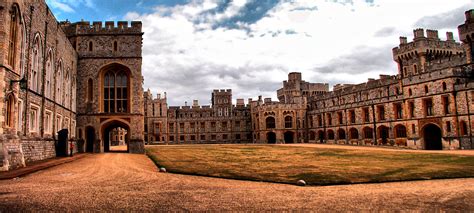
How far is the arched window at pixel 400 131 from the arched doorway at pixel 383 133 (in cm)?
195

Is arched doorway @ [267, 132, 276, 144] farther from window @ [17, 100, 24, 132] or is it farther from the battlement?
window @ [17, 100, 24, 132]

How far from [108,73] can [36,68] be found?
29.7ft

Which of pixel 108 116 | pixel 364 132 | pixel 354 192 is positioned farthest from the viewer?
pixel 364 132

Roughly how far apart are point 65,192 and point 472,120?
33910mm

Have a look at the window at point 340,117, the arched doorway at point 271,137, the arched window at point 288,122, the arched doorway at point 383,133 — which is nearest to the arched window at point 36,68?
the arched doorway at point 383,133

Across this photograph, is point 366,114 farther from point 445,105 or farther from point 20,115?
point 20,115

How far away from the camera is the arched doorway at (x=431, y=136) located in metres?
35.7

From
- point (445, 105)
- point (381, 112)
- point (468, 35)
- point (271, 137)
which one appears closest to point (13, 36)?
point (445, 105)

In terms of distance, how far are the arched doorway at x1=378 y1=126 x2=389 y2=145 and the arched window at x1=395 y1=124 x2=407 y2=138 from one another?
6.39ft

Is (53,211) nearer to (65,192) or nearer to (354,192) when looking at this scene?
(65,192)

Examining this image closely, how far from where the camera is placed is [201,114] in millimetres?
73625

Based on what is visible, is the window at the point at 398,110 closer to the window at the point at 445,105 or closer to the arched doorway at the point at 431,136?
the arched doorway at the point at 431,136

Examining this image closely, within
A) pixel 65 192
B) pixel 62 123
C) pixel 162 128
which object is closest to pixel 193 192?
pixel 65 192

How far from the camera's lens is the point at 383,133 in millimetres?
43469
